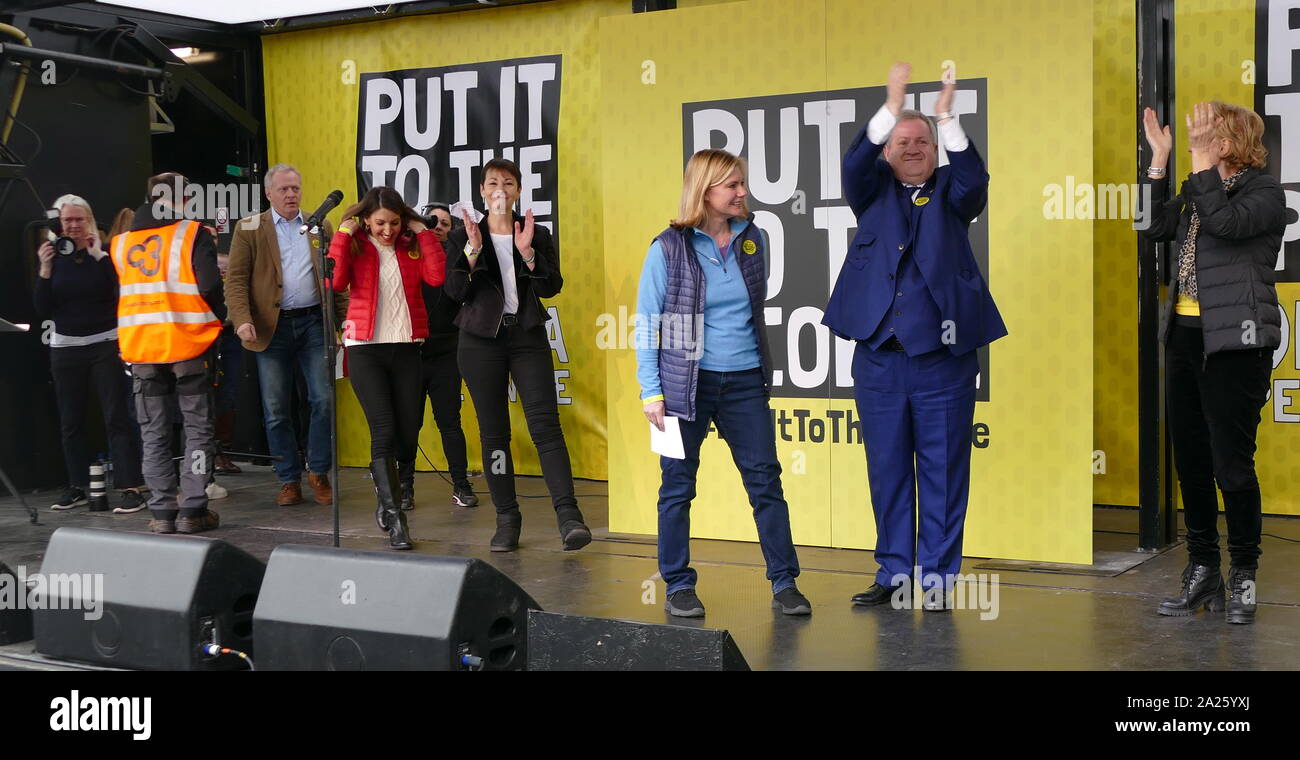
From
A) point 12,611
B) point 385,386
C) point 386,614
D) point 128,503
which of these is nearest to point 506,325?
point 385,386

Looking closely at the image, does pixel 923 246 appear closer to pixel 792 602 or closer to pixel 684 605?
pixel 792 602

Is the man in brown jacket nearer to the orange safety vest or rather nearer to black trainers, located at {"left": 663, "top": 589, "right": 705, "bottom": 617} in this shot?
the orange safety vest

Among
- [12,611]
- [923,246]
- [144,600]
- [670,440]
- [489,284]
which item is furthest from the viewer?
[489,284]

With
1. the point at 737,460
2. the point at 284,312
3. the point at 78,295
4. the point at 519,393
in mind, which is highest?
the point at 78,295

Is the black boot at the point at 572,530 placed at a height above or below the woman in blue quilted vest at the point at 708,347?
below

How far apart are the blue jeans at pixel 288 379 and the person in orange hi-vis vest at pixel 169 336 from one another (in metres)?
0.80

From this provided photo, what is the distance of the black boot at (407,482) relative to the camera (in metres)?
7.27

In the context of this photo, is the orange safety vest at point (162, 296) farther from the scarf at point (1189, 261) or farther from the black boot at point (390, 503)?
the scarf at point (1189, 261)

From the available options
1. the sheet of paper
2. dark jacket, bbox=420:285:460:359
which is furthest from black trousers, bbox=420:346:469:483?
the sheet of paper

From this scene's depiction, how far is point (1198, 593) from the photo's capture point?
15.5 ft

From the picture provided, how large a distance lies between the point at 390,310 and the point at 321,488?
205 cm

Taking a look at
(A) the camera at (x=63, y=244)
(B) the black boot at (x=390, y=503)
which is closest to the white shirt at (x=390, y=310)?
(B) the black boot at (x=390, y=503)
